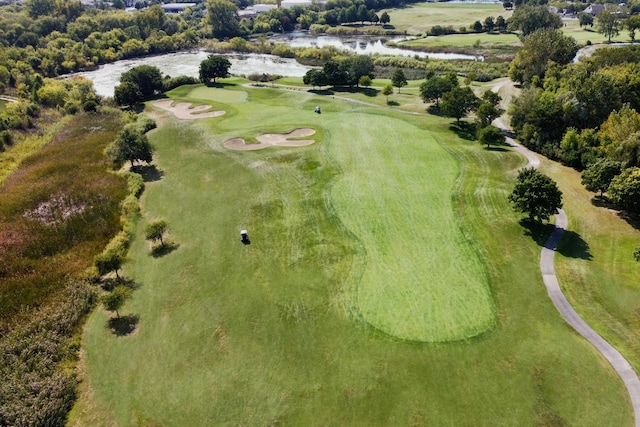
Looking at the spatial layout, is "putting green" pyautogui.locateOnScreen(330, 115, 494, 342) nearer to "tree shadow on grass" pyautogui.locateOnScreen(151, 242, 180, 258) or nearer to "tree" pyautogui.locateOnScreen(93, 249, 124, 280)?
"tree shadow on grass" pyautogui.locateOnScreen(151, 242, 180, 258)

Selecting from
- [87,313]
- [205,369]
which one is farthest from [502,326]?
[87,313]

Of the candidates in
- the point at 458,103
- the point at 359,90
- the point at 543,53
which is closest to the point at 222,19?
the point at 359,90

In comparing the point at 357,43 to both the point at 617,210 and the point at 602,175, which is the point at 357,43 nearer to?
the point at 602,175

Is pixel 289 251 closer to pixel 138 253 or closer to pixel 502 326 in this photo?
pixel 138 253

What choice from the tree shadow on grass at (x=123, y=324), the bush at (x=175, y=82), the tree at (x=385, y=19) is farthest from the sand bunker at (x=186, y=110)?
the tree at (x=385, y=19)

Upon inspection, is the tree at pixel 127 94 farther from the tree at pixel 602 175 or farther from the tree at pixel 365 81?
the tree at pixel 602 175
